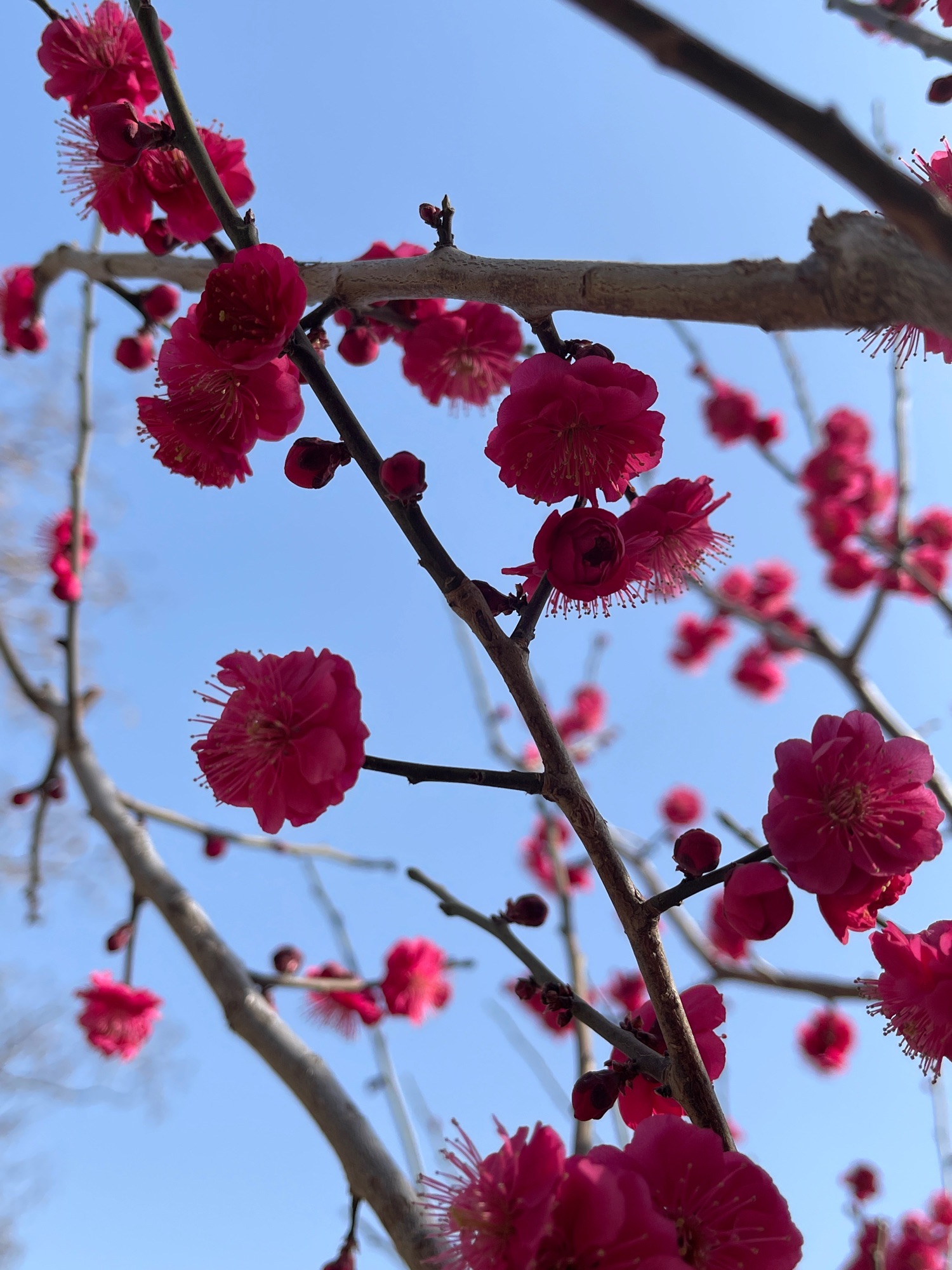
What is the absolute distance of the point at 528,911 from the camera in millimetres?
1745

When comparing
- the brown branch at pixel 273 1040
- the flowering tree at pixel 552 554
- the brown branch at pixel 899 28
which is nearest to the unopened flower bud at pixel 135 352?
the flowering tree at pixel 552 554

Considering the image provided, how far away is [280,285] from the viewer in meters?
1.24

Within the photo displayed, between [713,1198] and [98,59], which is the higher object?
[98,59]

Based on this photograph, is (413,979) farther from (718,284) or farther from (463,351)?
(718,284)

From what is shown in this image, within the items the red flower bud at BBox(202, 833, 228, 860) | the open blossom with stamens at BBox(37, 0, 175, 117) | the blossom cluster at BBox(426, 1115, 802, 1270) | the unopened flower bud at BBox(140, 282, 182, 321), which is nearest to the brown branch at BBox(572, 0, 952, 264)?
the blossom cluster at BBox(426, 1115, 802, 1270)

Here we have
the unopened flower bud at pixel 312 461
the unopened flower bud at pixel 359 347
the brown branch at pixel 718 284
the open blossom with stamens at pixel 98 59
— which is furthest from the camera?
the unopened flower bud at pixel 359 347

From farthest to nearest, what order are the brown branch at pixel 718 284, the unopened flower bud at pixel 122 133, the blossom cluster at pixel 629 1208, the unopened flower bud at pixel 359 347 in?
the unopened flower bud at pixel 359 347 < the unopened flower bud at pixel 122 133 < the blossom cluster at pixel 629 1208 < the brown branch at pixel 718 284

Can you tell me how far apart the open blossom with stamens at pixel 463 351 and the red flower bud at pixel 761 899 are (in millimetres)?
1296

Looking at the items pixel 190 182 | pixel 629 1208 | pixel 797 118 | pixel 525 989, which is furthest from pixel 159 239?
pixel 629 1208

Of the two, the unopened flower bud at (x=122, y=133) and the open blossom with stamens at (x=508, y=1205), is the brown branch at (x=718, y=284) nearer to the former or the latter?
the unopened flower bud at (x=122, y=133)

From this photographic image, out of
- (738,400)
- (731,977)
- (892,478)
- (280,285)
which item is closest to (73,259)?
(280,285)

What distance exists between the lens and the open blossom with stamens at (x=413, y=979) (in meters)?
2.88

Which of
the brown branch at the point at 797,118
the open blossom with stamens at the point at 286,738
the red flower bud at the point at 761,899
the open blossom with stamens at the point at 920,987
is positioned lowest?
the open blossom with stamens at the point at 920,987

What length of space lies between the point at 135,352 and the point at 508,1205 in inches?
105
